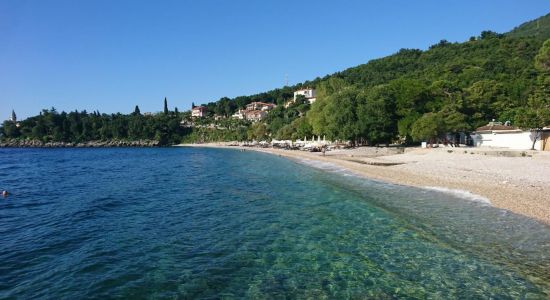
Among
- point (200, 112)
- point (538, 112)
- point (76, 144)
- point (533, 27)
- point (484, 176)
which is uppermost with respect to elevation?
point (533, 27)

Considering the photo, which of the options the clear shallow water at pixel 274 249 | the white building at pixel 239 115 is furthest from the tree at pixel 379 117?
the white building at pixel 239 115

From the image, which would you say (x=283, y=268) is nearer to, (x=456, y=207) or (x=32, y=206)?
(x=456, y=207)

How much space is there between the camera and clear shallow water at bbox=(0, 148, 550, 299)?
854cm

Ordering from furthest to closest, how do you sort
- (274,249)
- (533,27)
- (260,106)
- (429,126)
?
(260,106) → (533,27) → (429,126) → (274,249)

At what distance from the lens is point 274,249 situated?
11.5 m

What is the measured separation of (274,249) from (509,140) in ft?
144

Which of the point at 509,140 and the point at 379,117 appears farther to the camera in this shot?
the point at 379,117

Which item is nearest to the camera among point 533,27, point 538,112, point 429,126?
point 538,112

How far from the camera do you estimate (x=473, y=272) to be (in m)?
9.41

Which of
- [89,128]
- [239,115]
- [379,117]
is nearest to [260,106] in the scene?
[239,115]

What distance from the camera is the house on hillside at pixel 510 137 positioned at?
3850cm

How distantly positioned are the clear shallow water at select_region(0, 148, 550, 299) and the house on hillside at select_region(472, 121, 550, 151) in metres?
27.1

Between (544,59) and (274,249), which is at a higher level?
(544,59)

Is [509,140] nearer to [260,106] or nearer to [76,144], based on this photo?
[260,106]
